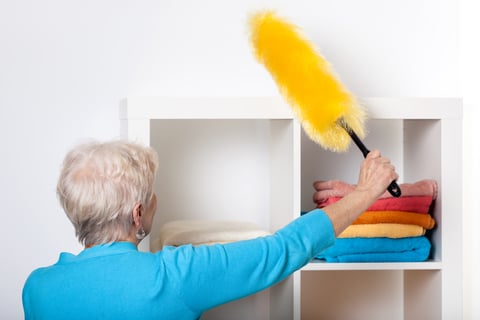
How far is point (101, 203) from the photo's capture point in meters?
1.49

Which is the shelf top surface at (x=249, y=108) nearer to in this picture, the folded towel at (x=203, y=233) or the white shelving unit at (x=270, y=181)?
the white shelving unit at (x=270, y=181)

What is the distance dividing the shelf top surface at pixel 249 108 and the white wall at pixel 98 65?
39 centimetres

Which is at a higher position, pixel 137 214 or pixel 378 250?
pixel 137 214

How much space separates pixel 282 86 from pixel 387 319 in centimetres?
106

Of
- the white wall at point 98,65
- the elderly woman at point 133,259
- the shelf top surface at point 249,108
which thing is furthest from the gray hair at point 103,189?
the white wall at point 98,65

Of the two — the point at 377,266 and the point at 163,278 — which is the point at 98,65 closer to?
the point at 377,266

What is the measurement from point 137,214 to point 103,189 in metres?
0.08

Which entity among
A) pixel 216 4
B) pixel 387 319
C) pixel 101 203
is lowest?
pixel 387 319

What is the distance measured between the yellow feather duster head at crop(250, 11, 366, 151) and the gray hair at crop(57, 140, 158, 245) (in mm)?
446

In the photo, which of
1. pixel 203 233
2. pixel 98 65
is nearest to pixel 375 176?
pixel 203 233

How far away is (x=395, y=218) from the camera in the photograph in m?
2.13

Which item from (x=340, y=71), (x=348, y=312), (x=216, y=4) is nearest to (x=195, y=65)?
(x=216, y=4)

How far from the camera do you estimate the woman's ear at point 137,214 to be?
1.52 m

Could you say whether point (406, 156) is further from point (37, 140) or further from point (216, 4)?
point (37, 140)
